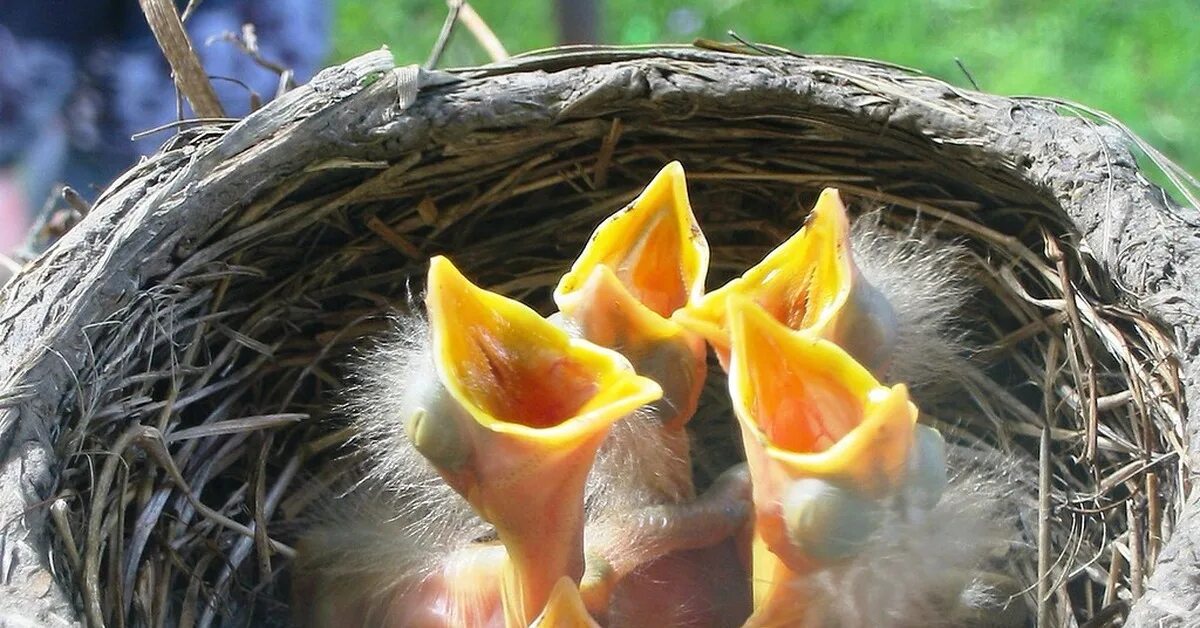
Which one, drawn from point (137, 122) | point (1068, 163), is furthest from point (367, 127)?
point (137, 122)

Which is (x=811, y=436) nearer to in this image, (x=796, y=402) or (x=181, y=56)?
(x=796, y=402)

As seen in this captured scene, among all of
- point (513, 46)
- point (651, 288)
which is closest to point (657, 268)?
point (651, 288)

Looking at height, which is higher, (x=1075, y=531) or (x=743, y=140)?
(x=743, y=140)

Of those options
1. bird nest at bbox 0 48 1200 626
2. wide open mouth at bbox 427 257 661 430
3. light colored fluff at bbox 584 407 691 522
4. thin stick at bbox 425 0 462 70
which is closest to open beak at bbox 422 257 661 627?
wide open mouth at bbox 427 257 661 430

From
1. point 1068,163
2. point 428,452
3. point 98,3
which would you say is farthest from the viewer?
point 98,3

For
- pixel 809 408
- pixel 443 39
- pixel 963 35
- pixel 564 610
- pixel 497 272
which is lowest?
pixel 564 610

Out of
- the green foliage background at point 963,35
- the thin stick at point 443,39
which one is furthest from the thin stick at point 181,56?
the green foliage background at point 963,35

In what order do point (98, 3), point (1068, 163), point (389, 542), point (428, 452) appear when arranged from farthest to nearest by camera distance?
point (98, 3)
point (389, 542)
point (1068, 163)
point (428, 452)

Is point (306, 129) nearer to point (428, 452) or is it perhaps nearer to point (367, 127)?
point (367, 127)
